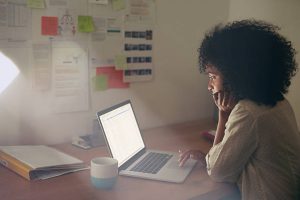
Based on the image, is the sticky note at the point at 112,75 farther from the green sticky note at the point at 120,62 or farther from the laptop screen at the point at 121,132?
the laptop screen at the point at 121,132

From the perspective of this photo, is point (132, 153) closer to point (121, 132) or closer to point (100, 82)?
point (121, 132)

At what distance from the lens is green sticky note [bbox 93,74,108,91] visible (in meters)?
1.85

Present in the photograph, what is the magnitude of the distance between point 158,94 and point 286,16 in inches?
33.4

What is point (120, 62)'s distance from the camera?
192cm

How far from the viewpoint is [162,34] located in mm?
2092

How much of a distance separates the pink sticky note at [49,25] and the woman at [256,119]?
0.70m

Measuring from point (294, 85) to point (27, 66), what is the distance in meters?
1.46

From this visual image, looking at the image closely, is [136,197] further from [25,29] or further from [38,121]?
[25,29]

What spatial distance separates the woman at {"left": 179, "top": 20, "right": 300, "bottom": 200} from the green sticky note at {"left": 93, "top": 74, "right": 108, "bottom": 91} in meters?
0.64

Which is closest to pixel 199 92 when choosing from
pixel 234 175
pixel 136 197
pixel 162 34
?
pixel 162 34

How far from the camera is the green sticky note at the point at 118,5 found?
1.85 meters

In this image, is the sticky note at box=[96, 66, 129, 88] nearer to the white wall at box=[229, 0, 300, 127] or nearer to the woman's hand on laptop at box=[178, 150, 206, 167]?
the woman's hand on laptop at box=[178, 150, 206, 167]

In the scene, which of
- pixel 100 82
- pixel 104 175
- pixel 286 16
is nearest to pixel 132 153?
pixel 104 175

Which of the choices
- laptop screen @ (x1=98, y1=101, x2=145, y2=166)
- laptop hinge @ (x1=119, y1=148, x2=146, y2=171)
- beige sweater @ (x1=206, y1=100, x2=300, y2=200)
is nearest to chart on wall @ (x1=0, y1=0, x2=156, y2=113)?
laptop screen @ (x1=98, y1=101, x2=145, y2=166)
